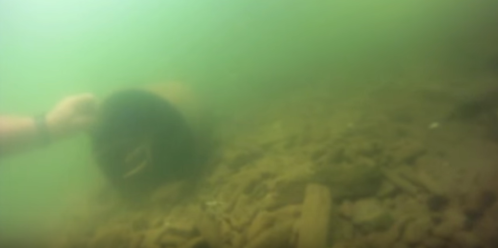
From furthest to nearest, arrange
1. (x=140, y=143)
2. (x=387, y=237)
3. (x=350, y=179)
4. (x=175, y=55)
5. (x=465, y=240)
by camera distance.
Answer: (x=175, y=55)
(x=140, y=143)
(x=350, y=179)
(x=387, y=237)
(x=465, y=240)

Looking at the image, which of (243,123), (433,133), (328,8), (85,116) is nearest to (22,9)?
(85,116)

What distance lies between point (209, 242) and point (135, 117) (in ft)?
3.00

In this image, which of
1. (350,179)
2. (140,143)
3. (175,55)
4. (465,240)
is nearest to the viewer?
(465,240)

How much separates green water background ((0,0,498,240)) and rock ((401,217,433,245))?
5.56 ft

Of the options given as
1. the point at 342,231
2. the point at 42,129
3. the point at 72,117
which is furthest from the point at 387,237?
the point at 42,129

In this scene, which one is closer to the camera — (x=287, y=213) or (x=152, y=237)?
(x=287, y=213)

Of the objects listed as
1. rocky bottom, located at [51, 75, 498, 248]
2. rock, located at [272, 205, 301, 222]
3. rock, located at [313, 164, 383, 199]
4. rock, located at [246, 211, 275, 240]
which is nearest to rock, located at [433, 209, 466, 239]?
rocky bottom, located at [51, 75, 498, 248]

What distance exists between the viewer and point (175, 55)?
398 centimetres

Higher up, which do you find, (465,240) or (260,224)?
(260,224)

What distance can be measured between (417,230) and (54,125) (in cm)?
190

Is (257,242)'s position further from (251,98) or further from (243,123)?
(251,98)

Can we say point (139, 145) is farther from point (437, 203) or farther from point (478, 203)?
point (478, 203)

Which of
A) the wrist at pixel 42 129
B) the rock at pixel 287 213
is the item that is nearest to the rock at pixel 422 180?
the rock at pixel 287 213

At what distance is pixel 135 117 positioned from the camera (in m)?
2.05
